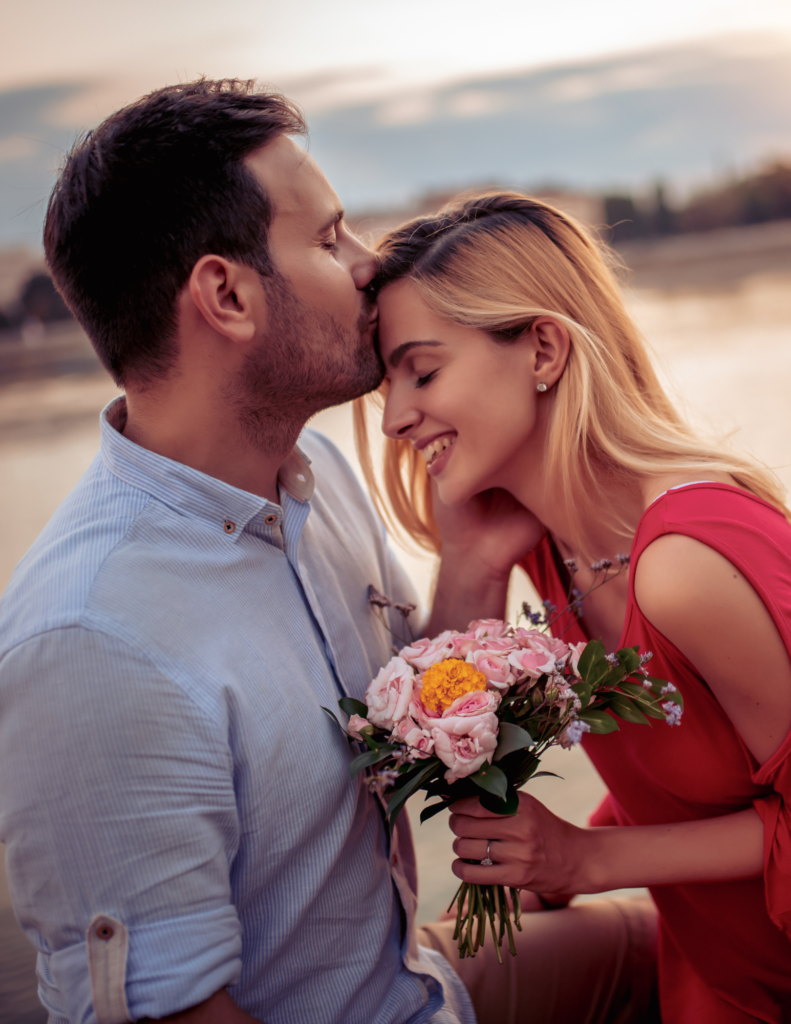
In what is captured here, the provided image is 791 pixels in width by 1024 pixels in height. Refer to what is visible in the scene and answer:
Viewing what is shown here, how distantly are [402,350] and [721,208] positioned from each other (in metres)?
7.92

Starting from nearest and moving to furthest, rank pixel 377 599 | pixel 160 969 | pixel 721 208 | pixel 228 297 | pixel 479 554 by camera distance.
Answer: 1. pixel 160 969
2. pixel 228 297
3. pixel 377 599
4. pixel 479 554
5. pixel 721 208

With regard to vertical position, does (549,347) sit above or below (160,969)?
above

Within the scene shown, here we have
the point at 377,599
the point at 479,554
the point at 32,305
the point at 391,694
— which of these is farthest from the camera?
the point at 32,305

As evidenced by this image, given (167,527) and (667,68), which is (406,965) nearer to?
(167,527)

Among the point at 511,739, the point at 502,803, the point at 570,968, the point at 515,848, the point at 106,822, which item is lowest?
the point at 570,968

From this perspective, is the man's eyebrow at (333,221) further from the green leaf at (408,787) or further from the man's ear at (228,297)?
the green leaf at (408,787)

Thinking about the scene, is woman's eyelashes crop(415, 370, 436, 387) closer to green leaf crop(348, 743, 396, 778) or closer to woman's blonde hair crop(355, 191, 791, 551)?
woman's blonde hair crop(355, 191, 791, 551)

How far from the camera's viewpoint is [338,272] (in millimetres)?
1508

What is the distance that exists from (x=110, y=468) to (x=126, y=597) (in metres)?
0.29

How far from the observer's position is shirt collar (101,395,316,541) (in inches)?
51.7

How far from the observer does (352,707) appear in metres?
1.31

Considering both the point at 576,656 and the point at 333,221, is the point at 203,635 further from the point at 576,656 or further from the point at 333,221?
the point at 333,221

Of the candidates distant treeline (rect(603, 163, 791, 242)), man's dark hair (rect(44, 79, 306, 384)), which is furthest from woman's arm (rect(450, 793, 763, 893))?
distant treeline (rect(603, 163, 791, 242))

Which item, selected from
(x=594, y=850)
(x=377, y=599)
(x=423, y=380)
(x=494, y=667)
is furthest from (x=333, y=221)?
(x=594, y=850)
